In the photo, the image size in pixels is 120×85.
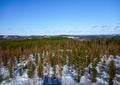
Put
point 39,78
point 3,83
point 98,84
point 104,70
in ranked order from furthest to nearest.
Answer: point 104,70, point 39,78, point 3,83, point 98,84

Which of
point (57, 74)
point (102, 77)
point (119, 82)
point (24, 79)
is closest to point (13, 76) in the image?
point (24, 79)

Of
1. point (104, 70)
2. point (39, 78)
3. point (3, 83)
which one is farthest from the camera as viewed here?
point (104, 70)

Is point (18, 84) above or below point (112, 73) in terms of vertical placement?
below

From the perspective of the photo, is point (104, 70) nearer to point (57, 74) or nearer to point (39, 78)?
point (57, 74)

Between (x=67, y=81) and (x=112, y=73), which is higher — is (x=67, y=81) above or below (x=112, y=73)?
below

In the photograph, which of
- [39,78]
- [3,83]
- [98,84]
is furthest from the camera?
[39,78]

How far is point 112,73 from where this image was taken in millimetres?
9406

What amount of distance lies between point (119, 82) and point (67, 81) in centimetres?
332

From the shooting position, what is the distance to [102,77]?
34.8 feet

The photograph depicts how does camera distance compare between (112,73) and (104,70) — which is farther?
(104,70)

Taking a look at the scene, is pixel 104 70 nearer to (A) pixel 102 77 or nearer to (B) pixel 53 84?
(A) pixel 102 77

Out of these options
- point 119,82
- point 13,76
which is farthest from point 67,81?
point 13,76

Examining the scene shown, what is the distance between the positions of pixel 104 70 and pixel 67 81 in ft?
13.3

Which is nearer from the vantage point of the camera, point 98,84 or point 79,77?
point 98,84
